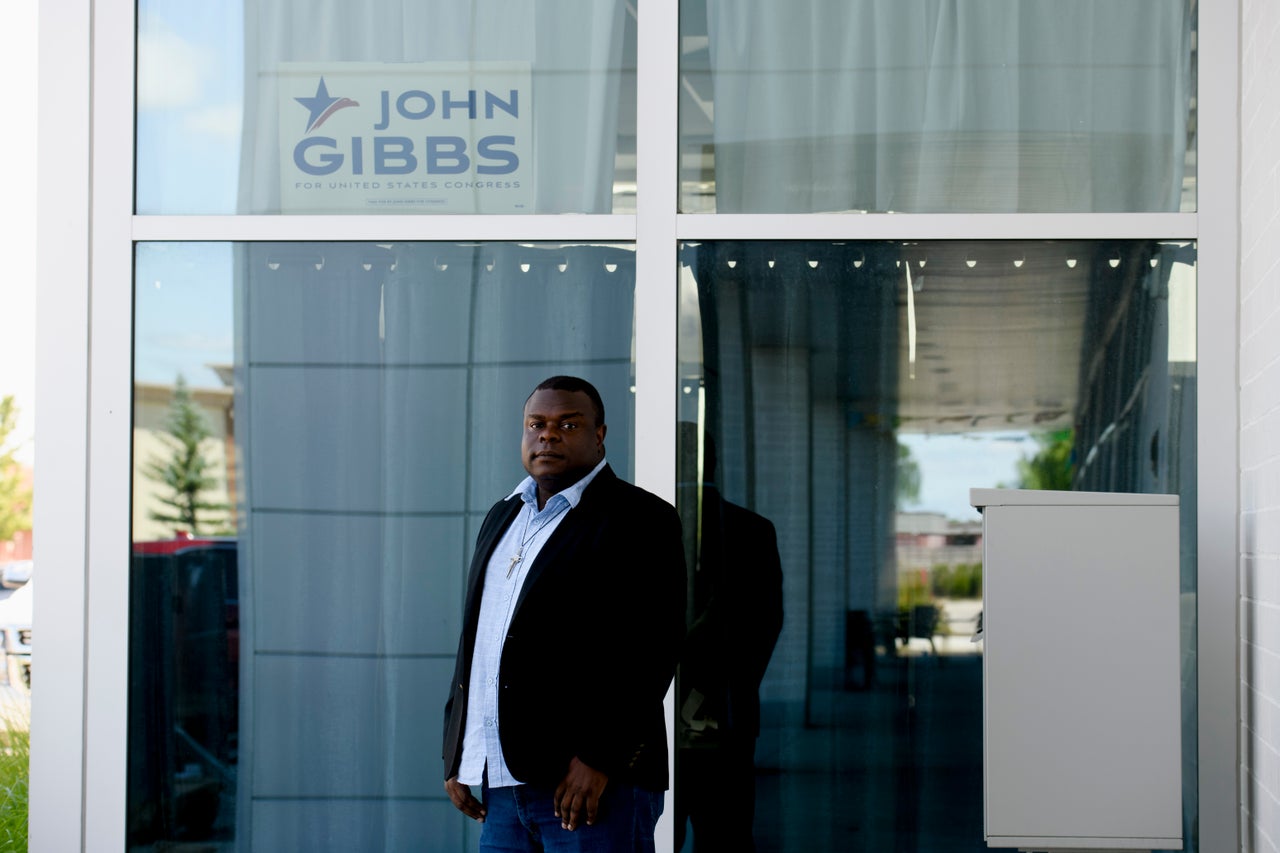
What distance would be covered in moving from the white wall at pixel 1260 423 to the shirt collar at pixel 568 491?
1.73 metres

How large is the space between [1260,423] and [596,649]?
198 cm

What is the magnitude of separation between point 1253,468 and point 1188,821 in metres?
1.10

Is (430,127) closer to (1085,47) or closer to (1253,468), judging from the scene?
(1085,47)

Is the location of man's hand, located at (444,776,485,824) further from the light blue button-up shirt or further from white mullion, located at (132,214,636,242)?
white mullion, located at (132,214,636,242)

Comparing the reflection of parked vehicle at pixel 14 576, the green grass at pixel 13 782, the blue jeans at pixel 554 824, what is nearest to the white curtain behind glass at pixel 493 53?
the blue jeans at pixel 554 824

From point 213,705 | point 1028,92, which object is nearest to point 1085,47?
point 1028,92

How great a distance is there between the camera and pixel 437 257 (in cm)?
430

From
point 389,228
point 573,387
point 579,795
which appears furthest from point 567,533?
point 389,228

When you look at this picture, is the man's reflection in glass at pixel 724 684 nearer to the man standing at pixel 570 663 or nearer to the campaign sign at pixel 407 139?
the man standing at pixel 570 663

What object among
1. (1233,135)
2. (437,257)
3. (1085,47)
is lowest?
(437,257)

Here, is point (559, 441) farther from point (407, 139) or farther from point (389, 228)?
point (407, 139)

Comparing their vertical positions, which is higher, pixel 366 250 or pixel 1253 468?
pixel 366 250

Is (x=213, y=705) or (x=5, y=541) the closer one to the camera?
(x=213, y=705)

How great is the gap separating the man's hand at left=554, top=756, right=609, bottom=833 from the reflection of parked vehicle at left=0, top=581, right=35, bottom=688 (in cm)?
614
